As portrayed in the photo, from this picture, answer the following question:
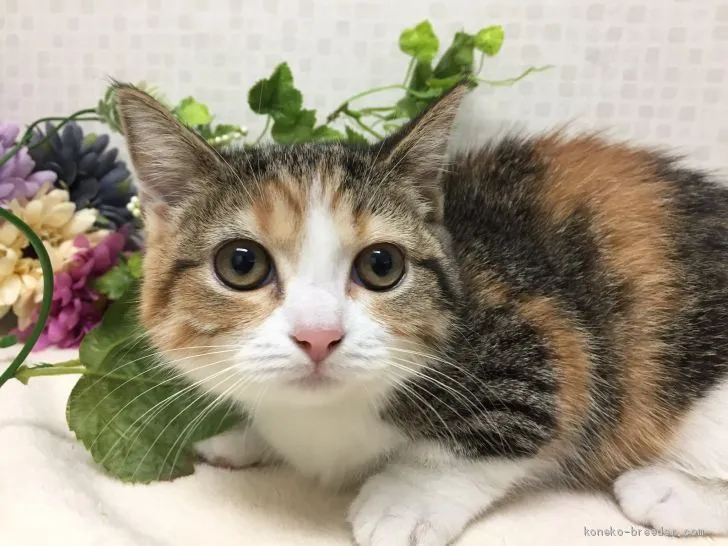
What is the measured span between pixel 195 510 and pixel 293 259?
37cm

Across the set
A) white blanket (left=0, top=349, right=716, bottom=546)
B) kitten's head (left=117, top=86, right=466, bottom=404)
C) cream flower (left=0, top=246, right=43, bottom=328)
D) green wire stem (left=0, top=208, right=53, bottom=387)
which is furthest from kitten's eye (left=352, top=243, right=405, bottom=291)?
cream flower (left=0, top=246, right=43, bottom=328)

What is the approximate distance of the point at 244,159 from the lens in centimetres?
76

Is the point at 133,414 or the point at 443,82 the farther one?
the point at 443,82

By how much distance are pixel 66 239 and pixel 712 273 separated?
3.75 feet

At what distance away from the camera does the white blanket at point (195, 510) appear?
72cm

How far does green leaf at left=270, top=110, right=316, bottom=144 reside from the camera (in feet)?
3.64

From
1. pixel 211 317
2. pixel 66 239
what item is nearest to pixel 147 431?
pixel 211 317

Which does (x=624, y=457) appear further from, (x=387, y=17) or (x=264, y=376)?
(x=387, y=17)

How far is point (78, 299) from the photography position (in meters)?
1.17

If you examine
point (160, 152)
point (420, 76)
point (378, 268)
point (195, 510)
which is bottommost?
point (195, 510)

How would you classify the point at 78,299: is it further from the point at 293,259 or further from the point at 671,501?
the point at 671,501

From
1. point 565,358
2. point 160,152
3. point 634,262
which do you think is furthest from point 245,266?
point 634,262

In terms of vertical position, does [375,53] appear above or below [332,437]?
above

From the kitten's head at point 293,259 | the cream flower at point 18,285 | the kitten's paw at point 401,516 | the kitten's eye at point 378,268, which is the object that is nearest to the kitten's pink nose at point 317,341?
the kitten's head at point 293,259
